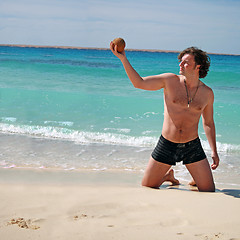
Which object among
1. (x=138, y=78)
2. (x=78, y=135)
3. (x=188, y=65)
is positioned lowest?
(x=78, y=135)

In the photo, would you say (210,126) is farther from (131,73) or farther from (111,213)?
(111,213)

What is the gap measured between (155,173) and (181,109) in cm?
77

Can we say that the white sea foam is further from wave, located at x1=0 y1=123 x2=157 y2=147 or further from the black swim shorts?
the black swim shorts

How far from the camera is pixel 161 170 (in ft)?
13.5

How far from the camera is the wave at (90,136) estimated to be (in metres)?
6.81

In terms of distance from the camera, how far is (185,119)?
400 cm

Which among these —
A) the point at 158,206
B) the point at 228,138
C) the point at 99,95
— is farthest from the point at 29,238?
the point at 99,95

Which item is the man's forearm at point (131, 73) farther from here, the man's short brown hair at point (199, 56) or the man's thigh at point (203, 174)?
the man's thigh at point (203, 174)

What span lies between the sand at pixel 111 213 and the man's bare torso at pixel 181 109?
63cm

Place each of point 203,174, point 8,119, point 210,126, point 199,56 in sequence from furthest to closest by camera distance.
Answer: point 8,119
point 210,126
point 203,174
point 199,56

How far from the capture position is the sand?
2664mm

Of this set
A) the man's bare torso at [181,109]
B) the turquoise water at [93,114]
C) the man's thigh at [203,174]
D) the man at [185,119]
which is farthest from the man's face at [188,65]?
the turquoise water at [93,114]

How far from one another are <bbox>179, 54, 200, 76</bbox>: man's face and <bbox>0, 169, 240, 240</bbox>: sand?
130 cm

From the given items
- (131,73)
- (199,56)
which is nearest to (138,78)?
(131,73)
